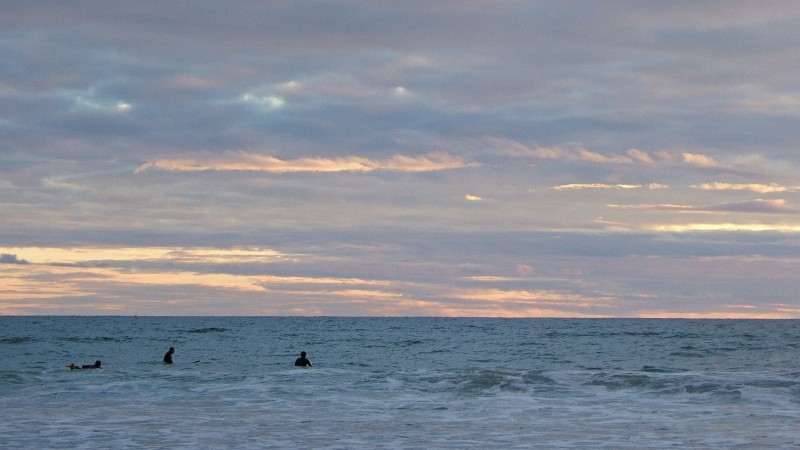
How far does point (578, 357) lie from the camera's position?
188ft

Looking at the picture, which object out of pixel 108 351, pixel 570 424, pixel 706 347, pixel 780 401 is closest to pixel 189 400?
pixel 570 424

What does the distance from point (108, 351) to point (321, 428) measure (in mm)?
48922

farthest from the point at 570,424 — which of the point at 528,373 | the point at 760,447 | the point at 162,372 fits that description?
the point at 162,372

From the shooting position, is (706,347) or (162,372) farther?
(706,347)

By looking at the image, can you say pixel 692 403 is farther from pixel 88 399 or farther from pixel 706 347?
pixel 706 347

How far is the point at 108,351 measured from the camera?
218 ft

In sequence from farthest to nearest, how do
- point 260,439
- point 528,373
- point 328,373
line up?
point 328,373, point 528,373, point 260,439

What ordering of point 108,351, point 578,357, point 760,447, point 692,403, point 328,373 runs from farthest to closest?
1. point 108,351
2. point 578,357
3. point 328,373
4. point 692,403
5. point 760,447

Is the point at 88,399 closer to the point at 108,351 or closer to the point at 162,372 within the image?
the point at 162,372

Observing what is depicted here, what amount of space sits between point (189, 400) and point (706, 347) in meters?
50.2

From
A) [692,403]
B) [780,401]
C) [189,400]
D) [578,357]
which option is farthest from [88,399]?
[578,357]

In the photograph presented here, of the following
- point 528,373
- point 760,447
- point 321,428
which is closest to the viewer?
point 760,447

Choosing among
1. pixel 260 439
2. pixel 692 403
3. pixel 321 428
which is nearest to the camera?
pixel 260 439

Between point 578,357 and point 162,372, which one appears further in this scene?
point 578,357
